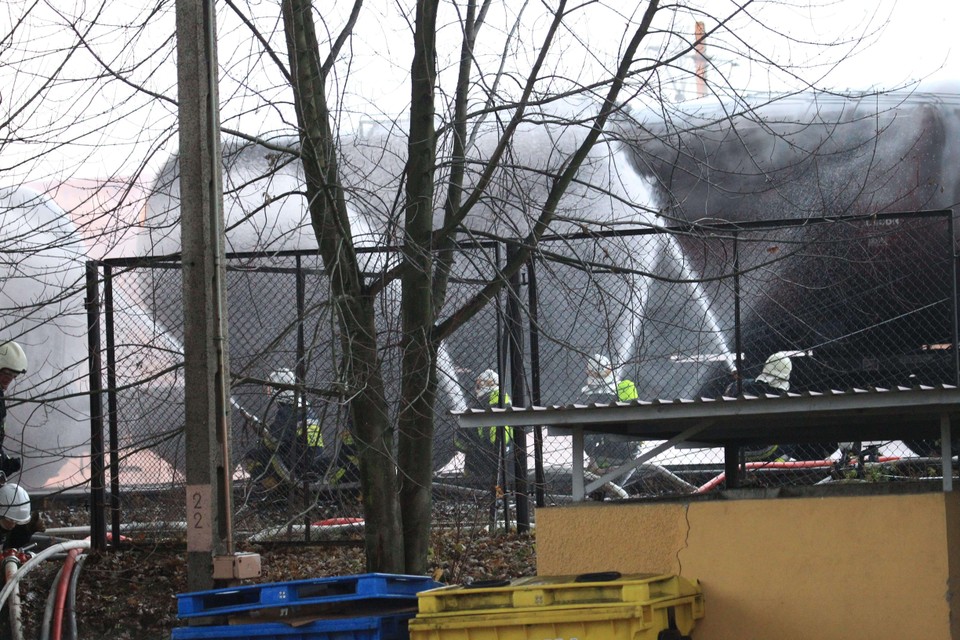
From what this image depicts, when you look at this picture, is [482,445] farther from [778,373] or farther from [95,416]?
[95,416]

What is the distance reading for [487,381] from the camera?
1112cm

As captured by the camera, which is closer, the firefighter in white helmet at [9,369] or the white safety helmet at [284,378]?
the white safety helmet at [284,378]

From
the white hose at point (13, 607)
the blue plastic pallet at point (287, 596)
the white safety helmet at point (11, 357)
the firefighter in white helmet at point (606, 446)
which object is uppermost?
the white safety helmet at point (11, 357)

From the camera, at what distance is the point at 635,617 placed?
589 centimetres

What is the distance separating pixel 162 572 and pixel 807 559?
5964 millimetres

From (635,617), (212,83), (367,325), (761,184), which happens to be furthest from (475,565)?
(761,184)

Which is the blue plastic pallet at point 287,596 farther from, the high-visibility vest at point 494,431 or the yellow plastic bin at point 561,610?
the high-visibility vest at point 494,431

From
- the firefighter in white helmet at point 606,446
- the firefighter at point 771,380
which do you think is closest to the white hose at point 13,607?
the firefighter in white helmet at point 606,446

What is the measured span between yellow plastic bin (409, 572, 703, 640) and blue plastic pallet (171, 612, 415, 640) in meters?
0.17

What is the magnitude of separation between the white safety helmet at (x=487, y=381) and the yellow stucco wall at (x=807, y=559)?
3782 mm

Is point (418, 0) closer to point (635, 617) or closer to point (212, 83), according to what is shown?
point (212, 83)

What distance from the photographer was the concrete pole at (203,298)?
20.9 feet

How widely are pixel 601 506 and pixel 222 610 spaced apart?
8.00ft

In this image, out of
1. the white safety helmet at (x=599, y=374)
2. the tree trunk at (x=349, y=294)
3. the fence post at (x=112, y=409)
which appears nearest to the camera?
the tree trunk at (x=349, y=294)
